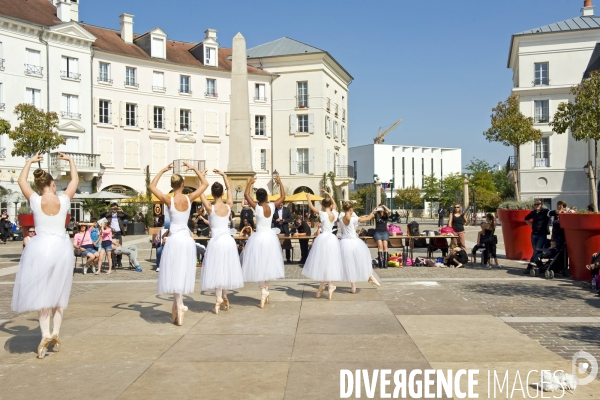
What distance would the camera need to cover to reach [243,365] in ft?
20.8

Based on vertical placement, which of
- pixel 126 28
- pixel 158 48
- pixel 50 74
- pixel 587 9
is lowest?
pixel 50 74

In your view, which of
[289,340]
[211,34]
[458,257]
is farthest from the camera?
[211,34]

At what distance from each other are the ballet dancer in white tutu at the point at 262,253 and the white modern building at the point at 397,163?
102116 mm

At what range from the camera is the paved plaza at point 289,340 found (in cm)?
572

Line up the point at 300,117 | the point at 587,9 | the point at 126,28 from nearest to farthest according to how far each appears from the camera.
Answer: the point at 126,28 < the point at 587,9 < the point at 300,117

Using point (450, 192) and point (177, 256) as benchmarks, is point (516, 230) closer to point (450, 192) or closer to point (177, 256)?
point (177, 256)

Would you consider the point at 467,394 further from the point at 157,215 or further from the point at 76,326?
the point at 157,215

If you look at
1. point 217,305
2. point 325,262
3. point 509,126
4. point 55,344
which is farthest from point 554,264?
point 509,126

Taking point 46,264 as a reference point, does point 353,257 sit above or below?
below

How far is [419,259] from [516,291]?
567 centimetres

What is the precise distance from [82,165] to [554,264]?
36777 millimetres

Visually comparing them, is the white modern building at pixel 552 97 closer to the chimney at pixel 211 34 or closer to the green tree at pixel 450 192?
the green tree at pixel 450 192

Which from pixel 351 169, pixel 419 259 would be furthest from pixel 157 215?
pixel 351 169

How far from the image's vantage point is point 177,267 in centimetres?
838
